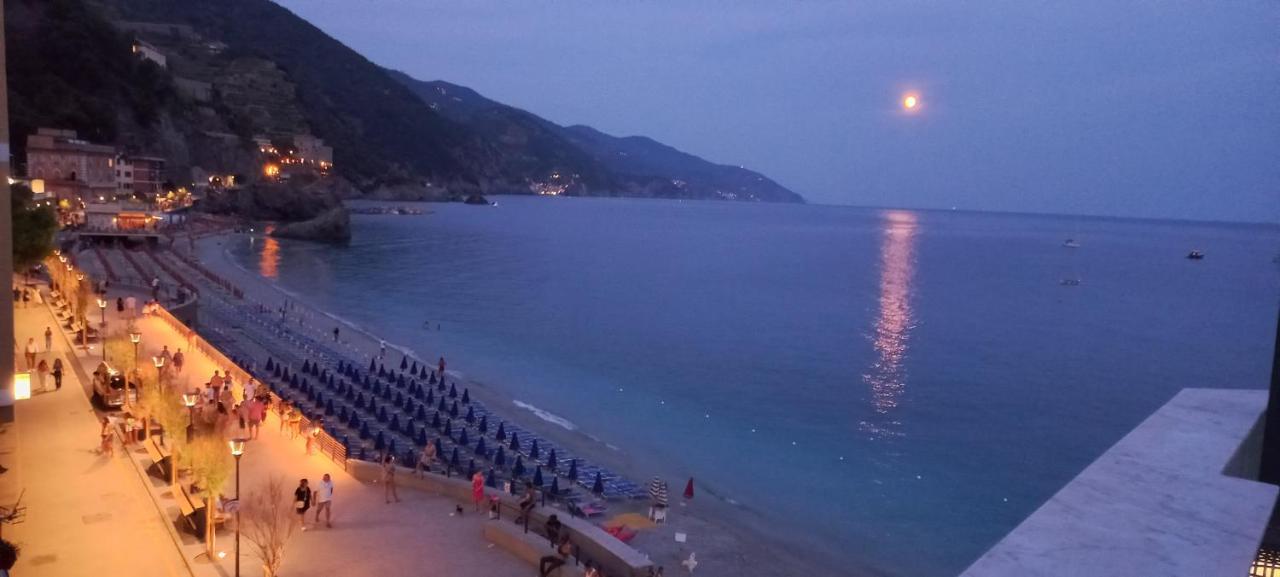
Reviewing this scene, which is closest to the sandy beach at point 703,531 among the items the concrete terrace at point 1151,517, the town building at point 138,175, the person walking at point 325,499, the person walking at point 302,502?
the person walking at point 325,499

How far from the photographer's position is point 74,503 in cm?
981

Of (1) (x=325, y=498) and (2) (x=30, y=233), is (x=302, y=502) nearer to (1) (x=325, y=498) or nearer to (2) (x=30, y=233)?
(1) (x=325, y=498)

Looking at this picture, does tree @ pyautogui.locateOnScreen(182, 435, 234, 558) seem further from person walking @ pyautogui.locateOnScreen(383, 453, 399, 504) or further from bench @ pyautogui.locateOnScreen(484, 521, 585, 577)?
bench @ pyautogui.locateOnScreen(484, 521, 585, 577)

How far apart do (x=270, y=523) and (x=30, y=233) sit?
19672mm

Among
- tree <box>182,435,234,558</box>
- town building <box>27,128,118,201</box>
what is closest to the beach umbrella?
tree <box>182,435,234,558</box>

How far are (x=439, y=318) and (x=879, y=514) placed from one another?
27.7 meters

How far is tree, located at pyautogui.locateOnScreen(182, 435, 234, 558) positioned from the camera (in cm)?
881

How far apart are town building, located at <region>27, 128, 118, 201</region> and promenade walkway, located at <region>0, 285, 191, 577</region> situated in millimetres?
48164

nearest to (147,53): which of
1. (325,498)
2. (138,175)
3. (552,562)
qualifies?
(138,175)

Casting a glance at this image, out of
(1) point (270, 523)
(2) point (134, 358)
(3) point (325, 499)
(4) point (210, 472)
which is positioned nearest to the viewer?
(1) point (270, 523)

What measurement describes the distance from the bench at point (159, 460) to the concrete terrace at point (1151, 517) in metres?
9.97

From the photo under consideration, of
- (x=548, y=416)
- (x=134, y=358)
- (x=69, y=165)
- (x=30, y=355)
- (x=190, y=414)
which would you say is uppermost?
(x=69, y=165)

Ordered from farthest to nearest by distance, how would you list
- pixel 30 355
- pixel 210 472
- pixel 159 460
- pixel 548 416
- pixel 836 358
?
pixel 836 358
pixel 548 416
pixel 30 355
pixel 159 460
pixel 210 472

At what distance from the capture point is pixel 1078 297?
61719mm
